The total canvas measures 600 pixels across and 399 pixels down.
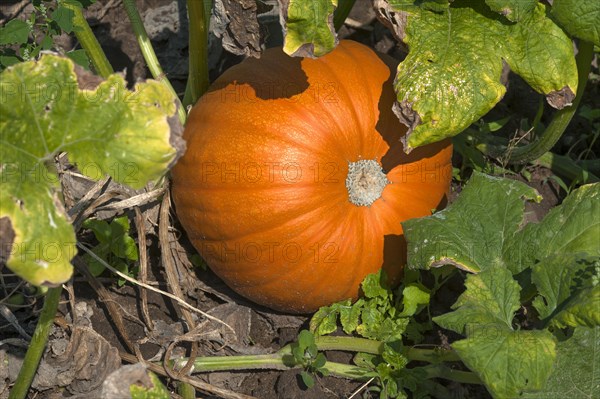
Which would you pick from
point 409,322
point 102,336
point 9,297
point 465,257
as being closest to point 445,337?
point 409,322

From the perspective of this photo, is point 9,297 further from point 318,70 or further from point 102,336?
point 318,70

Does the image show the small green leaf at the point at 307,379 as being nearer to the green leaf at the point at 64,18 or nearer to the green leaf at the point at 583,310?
the green leaf at the point at 583,310

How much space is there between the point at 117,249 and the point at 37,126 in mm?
964

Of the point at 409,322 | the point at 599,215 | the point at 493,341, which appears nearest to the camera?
the point at 493,341

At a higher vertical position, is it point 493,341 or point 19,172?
point 19,172

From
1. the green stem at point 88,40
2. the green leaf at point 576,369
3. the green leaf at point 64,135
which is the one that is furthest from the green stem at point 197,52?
the green leaf at point 576,369

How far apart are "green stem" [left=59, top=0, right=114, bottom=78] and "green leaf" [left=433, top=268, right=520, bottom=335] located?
1471 mm

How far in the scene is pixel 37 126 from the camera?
77.0 inches

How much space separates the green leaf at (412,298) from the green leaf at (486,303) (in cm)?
52

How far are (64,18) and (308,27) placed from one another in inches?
31.7

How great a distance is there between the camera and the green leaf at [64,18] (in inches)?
99.6

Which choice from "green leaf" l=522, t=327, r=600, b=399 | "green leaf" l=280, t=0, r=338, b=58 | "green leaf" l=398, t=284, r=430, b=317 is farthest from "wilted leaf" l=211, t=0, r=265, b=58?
"green leaf" l=522, t=327, r=600, b=399

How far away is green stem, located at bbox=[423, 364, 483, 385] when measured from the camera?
2520mm

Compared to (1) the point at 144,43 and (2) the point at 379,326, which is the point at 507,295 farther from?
(1) the point at 144,43
